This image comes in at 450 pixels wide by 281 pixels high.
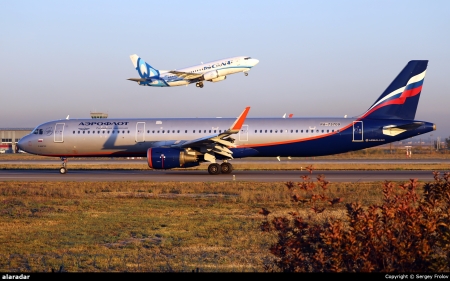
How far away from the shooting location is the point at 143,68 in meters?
55.7

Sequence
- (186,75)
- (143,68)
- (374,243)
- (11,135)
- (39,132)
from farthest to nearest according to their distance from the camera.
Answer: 1. (11,135)
2. (143,68)
3. (186,75)
4. (39,132)
5. (374,243)

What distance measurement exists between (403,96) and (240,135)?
994 centimetres

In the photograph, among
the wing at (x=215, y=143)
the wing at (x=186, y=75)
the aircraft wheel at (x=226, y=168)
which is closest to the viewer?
the wing at (x=215, y=143)

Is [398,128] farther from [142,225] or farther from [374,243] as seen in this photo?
[374,243]

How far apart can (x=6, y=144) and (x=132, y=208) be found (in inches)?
3369

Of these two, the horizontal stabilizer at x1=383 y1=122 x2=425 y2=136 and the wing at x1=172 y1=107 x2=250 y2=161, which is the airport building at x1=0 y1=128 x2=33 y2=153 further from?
the horizontal stabilizer at x1=383 y1=122 x2=425 y2=136

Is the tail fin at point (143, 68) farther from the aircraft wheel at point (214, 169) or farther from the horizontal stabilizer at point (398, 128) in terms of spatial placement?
the horizontal stabilizer at point (398, 128)

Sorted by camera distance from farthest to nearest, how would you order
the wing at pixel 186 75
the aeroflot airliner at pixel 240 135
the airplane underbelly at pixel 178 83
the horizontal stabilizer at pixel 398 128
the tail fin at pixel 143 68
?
the tail fin at pixel 143 68 < the airplane underbelly at pixel 178 83 < the wing at pixel 186 75 < the horizontal stabilizer at pixel 398 128 < the aeroflot airliner at pixel 240 135

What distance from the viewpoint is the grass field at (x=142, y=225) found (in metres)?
10.5

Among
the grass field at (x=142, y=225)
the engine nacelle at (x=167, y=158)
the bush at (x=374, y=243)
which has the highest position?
the engine nacelle at (x=167, y=158)

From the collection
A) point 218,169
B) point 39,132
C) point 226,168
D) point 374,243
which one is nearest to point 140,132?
point 218,169

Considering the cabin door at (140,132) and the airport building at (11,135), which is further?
the airport building at (11,135)

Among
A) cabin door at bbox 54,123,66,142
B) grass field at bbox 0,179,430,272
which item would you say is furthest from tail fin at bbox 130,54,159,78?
grass field at bbox 0,179,430,272

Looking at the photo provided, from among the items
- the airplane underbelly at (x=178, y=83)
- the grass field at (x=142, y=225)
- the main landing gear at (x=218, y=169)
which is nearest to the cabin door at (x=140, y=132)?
the main landing gear at (x=218, y=169)
